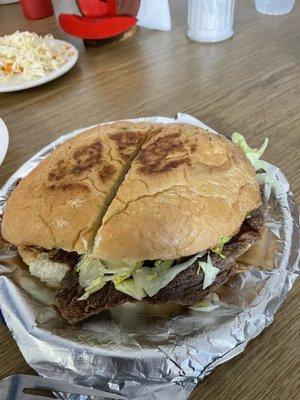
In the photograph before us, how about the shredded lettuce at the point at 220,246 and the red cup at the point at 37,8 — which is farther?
the red cup at the point at 37,8

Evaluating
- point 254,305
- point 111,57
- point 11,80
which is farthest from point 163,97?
point 254,305

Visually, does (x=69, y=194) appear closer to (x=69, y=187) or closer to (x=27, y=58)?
(x=69, y=187)

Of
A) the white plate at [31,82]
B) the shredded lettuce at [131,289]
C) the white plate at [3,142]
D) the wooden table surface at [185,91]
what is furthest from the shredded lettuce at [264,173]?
the white plate at [31,82]

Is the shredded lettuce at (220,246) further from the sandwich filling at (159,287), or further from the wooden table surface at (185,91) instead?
the wooden table surface at (185,91)

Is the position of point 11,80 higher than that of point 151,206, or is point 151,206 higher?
point 151,206

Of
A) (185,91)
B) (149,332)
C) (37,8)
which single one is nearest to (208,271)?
(149,332)

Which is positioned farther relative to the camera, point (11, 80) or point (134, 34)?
point (134, 34)

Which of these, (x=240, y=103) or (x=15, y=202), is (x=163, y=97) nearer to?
(x=240, y=103)
